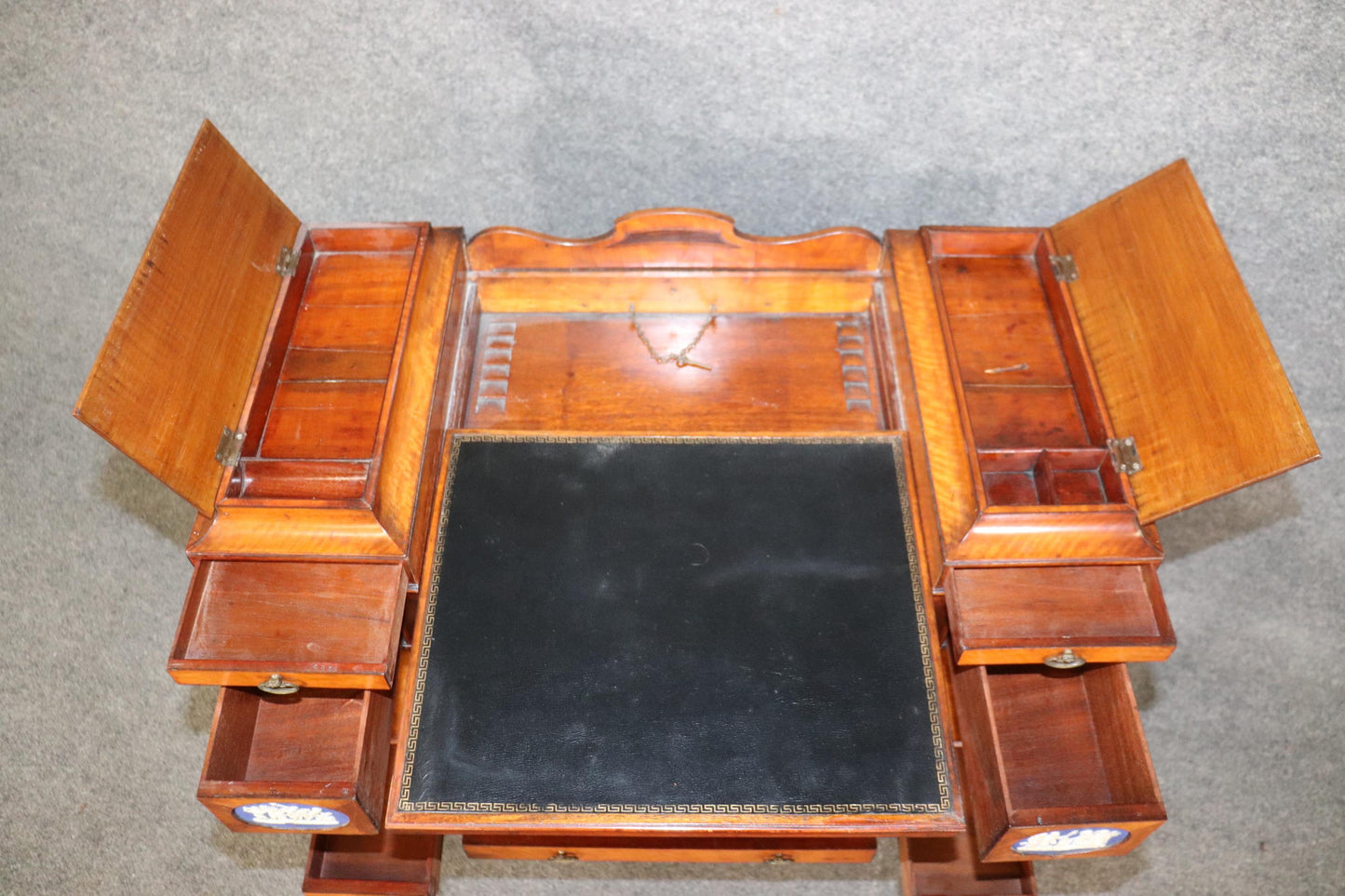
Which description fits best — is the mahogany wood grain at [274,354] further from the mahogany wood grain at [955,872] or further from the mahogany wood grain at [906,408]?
the mahogany wood grain at [955,872]

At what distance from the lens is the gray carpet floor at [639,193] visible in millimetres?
1642

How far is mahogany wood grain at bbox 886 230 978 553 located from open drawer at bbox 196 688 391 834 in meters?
0.86

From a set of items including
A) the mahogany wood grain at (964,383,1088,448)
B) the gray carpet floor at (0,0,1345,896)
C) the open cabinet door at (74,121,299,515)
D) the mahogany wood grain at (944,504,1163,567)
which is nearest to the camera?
the open cabinet door at (74,121,299,515)

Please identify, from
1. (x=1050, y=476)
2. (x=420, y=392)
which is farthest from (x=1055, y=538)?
(x=420, y=392)

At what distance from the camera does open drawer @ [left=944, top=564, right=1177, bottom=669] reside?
1262 millimetres

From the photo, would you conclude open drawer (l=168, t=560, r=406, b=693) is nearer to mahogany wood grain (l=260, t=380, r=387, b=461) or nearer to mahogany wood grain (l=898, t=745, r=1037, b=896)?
mahogany wood grain (l=260, t=380, r=387, b=461)

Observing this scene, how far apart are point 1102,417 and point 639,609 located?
29.5 inches

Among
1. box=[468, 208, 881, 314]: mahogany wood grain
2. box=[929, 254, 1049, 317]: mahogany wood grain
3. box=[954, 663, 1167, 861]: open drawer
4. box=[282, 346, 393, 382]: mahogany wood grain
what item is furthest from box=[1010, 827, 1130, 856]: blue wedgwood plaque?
box=[282, 346, 393, 382]: mahogany wood grain

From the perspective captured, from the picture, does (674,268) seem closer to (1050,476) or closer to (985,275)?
(985,275)

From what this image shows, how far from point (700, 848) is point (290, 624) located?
0.81 meters

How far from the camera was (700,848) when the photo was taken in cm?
161

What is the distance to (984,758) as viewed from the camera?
131 centimetres

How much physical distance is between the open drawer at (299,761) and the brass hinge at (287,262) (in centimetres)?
66

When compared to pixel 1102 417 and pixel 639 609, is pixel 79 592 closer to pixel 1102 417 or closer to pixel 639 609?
pixel 639 609
